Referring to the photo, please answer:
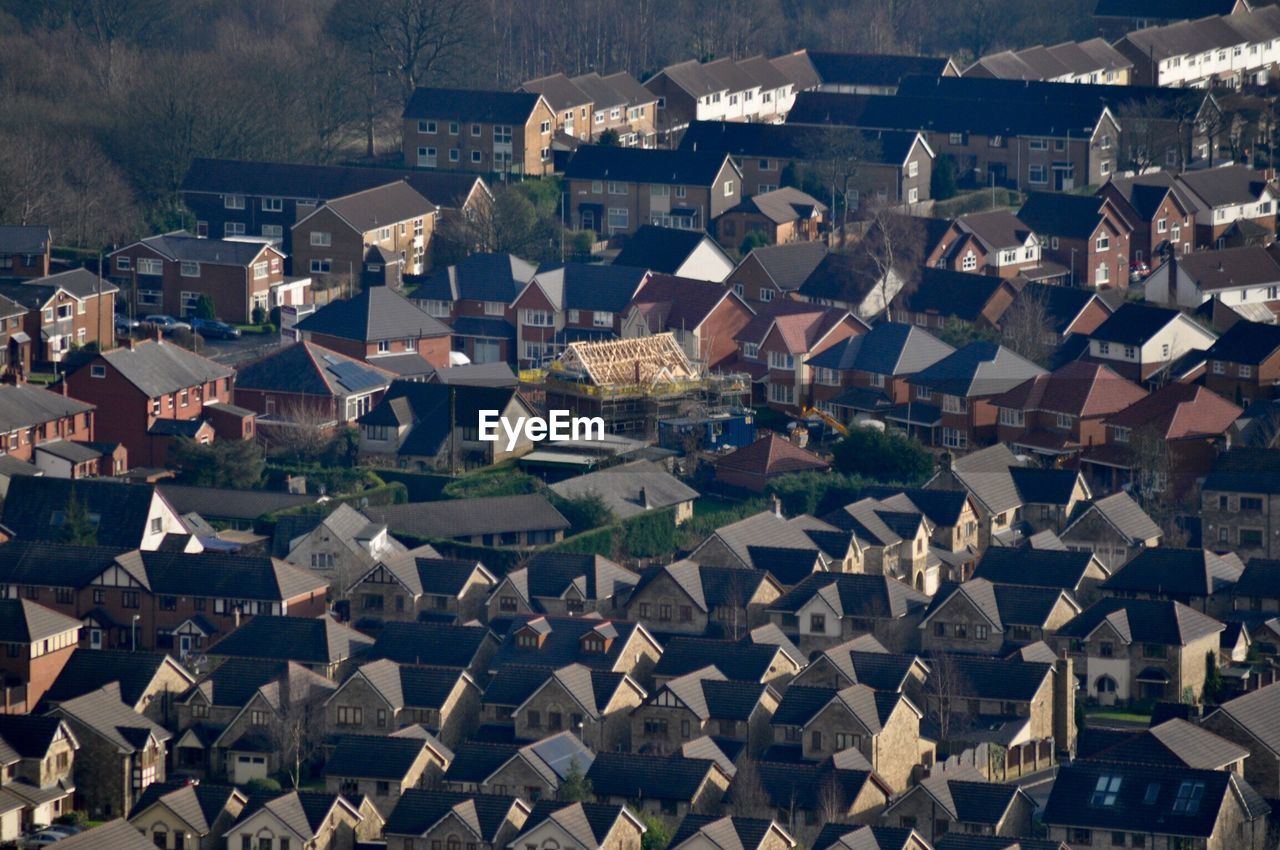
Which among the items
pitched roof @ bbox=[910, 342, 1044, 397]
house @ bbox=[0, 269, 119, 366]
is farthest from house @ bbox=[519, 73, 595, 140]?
pitched roof @ bbox=[910, 342, 1044, 397]

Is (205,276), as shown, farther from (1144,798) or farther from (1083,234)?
(1144,798)

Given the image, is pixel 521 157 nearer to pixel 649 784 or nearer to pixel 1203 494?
pixel 1203 494

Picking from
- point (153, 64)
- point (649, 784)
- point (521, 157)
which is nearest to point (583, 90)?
point (521, 157)

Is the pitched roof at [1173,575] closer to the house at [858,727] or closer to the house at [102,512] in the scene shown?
the house at [858,727]

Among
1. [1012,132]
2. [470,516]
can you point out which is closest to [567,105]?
[1012,132]

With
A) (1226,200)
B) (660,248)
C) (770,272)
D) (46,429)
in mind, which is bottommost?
(46,429)

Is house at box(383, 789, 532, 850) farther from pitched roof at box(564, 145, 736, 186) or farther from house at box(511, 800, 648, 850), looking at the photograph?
pitched roof at box(564, 145, 736, 186)
